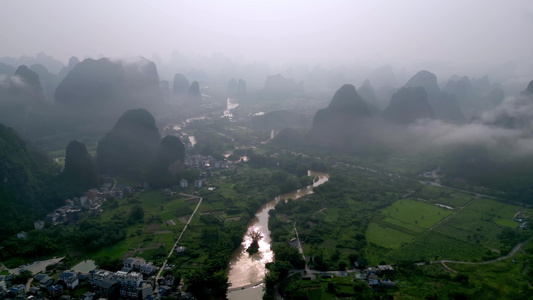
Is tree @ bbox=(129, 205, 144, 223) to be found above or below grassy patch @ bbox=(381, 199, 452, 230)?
above

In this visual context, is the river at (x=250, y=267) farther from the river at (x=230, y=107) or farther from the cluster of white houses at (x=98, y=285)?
the river at (x=230, y=107)

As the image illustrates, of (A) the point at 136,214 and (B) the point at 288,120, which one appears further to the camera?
(B) the point at 288,120

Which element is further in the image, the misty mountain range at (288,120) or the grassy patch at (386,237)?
the misty mountain range at (288,120)

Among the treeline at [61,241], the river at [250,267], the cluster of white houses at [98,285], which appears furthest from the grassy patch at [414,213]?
the treeline at [61,241]

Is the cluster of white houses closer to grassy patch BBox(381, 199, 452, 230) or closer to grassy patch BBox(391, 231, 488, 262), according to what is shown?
grassy patch BBox(391, 231, 488, 262)

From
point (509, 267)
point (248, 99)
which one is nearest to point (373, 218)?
point (509, 267)

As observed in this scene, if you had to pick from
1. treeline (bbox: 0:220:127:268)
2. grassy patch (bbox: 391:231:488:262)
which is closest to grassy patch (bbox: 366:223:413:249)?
grassy patch (bbox: 391:231:488:262)

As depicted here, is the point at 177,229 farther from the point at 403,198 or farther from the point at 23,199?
the point at 403,198

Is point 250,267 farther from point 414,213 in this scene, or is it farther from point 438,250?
point 414,213

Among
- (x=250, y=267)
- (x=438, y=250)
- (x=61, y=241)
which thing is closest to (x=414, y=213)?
(x=438, y=250)
